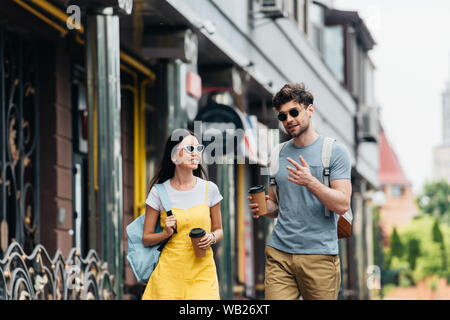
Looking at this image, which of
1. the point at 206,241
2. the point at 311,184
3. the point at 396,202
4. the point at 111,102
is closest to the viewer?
the point at 311,184

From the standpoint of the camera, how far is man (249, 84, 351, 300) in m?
5.19

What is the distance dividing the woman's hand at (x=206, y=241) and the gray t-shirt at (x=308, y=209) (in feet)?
1.33

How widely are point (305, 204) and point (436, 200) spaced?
102 metres

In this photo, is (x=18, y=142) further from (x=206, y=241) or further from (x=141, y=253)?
(x=206, y=241)

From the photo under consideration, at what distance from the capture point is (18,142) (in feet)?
36.0

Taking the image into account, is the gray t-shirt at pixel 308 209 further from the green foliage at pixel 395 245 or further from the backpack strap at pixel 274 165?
the green foliage at pixel 395 245

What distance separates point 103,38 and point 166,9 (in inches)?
77.2

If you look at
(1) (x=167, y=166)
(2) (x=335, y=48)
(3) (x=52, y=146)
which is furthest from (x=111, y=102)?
(2) (x=335, y=48)

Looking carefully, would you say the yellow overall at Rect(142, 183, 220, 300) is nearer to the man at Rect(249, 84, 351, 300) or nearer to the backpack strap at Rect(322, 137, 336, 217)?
the man at Rect(249, 84, 351, 300)

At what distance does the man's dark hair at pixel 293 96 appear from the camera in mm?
5191

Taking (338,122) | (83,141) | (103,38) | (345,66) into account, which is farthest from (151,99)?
(345,66)

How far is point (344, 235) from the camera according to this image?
5438 mm

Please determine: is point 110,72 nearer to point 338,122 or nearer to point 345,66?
point 338,122
